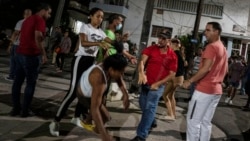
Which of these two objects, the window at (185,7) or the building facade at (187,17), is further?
the window at (185,7)

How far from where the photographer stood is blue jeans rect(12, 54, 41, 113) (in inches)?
220

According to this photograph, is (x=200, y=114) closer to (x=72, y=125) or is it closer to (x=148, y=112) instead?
(x=148, y=112)

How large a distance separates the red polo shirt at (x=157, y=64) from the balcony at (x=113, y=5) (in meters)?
29.3

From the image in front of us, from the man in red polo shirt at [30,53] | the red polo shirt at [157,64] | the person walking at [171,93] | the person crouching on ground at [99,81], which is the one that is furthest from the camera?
the person walking at [171,93]

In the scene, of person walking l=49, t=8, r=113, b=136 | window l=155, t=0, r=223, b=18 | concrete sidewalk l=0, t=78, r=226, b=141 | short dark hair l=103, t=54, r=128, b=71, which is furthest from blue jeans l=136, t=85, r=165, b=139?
window l=155, t=0, r=223, b=18

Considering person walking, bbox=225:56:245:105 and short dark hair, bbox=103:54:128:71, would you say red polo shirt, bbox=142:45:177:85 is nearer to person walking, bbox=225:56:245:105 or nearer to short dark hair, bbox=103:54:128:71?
short dark hair, bbox=103:54:128:71

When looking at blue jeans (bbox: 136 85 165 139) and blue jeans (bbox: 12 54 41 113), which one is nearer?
blue jeans (bbox: 136 85 165 139)

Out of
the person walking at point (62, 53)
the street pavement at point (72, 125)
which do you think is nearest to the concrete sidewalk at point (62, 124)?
the street pavement at point (72, 125)

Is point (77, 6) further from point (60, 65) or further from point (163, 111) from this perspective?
point (163, 111)

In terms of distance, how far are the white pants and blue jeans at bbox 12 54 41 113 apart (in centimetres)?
252

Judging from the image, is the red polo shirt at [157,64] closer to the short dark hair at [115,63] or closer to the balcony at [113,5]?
the short dark hair at [115,63]

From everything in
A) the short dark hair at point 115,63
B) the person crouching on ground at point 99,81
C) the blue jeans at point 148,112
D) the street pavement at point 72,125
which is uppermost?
the short dark hair at point 115,63

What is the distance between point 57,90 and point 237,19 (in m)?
28.8

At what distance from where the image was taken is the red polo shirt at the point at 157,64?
541 cm
